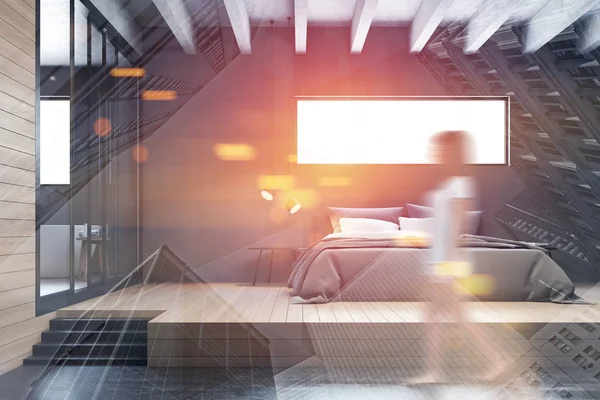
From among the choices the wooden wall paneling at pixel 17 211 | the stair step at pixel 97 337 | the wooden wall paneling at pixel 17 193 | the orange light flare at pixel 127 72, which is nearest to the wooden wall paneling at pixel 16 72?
the wooden wall paneling at pixel 17 193

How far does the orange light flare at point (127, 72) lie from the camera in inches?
238

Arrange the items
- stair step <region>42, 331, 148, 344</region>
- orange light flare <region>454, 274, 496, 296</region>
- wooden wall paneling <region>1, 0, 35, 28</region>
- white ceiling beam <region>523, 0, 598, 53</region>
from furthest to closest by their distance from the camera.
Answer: white ceiling beam <region>523, 0, 598, 53</region>, orange light flare <region>454, 274, 496, 296</region>, stair step <region>42, 331, 148, 344</region>, wooden wall paneling <region>1, 0, 35, 28</region>

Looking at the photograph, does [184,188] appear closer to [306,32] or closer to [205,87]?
[205,87]

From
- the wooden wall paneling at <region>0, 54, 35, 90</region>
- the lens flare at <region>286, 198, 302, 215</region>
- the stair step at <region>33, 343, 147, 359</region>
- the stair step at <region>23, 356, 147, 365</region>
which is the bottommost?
the stair step at <region>23, 356, 147, 365</region>

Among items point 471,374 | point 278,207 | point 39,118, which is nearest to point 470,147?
point 471,374

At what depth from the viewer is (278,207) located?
6.77 m

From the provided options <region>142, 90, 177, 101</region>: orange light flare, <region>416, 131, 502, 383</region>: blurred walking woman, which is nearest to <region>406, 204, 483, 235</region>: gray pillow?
<region>142, 90, 177, 101</region>: orange light flare

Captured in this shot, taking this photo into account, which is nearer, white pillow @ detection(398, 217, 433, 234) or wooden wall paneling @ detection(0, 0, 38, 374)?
wooden wall paneling @ detection(0, 0, 38, 374)

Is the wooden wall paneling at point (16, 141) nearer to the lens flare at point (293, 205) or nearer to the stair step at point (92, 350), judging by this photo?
the stair step at point (92, 350)

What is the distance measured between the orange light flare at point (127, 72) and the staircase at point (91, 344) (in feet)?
8.70

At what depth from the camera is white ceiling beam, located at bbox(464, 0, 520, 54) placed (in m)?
5.57

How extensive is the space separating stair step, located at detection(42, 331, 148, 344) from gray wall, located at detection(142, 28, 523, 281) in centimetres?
248

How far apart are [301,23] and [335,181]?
173cm

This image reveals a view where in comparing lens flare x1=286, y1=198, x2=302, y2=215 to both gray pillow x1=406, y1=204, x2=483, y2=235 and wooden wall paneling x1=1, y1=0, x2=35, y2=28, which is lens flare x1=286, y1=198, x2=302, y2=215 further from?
wooden wall paneling x1=1, y1=0, x2=35, y2=28
